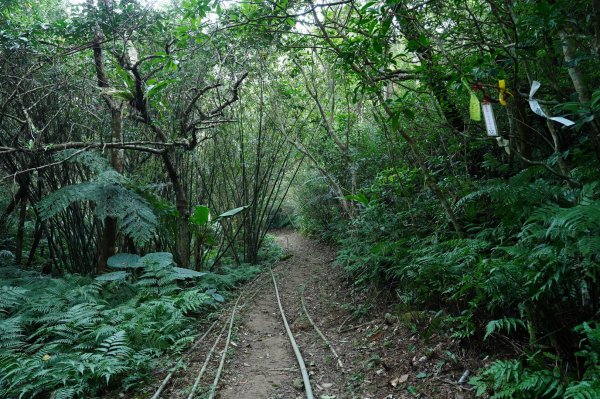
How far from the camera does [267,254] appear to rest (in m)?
10.1

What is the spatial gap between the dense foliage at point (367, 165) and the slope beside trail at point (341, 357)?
22 cm

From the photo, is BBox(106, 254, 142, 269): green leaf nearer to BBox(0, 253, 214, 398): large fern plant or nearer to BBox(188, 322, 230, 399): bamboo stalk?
BBox(0, 253, 214, 398): large fern plant

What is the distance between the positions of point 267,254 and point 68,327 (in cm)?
675

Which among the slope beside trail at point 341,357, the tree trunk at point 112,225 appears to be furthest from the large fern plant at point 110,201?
the slope beside trail at point 341,357

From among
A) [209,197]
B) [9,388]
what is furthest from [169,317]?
[209,197]

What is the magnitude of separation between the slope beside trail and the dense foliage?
0.22 m

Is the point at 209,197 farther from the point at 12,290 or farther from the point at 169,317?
the point at 12,290

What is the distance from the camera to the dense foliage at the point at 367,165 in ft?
7.00

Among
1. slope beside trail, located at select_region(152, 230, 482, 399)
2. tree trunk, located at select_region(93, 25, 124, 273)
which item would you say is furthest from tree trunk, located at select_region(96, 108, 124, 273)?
slope beside trail, located at select_region(152, 230, 482, 399)

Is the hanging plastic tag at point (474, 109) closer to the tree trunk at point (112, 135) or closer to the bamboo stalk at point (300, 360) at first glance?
the bamboo stalk at point (300, 360)

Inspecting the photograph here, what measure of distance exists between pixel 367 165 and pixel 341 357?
455 centimetres

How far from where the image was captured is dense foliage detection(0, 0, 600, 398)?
2.13 m

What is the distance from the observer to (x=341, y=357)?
3.44 metres

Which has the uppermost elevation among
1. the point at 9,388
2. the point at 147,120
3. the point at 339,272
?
the point at 147,120
